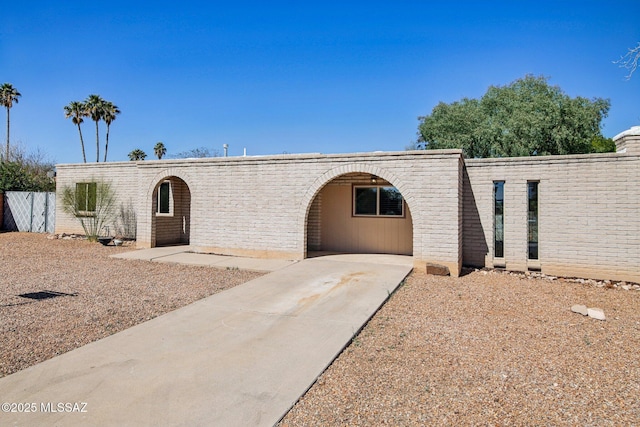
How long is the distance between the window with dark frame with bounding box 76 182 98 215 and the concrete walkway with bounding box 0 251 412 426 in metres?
10.8

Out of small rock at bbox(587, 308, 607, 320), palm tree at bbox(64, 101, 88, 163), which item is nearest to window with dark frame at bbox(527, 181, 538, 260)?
small rock at bbox(587, 308, 607, 320)

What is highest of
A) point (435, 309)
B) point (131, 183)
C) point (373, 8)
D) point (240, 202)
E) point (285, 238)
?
point (373, 8)

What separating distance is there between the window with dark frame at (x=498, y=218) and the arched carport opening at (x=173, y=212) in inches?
421

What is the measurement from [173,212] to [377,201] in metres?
7.96

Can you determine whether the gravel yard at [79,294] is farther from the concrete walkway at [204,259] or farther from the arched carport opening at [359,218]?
the arched carport opening at [359,218]

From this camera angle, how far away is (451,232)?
8602mm

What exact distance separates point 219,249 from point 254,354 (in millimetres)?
7570

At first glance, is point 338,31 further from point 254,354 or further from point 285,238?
point 254,354

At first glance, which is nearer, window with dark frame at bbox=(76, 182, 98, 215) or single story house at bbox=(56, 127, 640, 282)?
single story house at bbox=(56, 127, 640, 282)

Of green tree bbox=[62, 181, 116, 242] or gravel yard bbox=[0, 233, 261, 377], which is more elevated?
green tree bbox=[62, 181, 116, 242]

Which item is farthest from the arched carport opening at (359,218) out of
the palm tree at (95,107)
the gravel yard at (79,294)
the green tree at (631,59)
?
the palm tree at (95,107)

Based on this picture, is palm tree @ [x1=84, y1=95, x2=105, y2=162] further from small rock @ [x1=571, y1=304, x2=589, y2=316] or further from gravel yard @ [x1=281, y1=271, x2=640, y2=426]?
small rock @ [x1=571, y1=304, x2=589, y2=316]

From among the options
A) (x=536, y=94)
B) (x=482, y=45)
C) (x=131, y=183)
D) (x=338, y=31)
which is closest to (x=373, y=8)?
(x=338, y=31)

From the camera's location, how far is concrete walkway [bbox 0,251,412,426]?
2.77m
